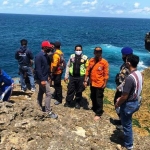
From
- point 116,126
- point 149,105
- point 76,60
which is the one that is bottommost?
point 149,105

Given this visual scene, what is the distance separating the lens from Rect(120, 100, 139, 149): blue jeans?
780 cm

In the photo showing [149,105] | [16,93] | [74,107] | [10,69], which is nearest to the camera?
[74,107]

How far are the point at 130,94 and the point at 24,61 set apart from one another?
7.59m

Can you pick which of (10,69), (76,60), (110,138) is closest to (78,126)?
(110,138)

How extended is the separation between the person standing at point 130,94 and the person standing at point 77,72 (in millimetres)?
3631

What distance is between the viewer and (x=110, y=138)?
9.02 metres

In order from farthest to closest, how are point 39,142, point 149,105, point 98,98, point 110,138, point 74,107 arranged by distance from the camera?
point 149,105, point 74,107, point 98,98, point 110,138, point 39,142

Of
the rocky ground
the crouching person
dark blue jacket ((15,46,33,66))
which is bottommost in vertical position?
the rocky ground

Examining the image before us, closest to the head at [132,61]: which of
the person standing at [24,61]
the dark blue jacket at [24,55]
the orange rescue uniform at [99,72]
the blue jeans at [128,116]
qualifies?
the blue jeans at [128,116]

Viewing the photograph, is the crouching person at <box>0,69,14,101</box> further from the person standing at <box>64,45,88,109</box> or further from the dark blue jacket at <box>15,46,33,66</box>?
the dark blue jacket at <box>15,46,33,66</box>

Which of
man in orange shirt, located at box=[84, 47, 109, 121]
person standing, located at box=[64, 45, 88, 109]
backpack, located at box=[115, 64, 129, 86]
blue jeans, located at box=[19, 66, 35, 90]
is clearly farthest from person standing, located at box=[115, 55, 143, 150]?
blue jeans, located at box=[19, 66, 35, 90]

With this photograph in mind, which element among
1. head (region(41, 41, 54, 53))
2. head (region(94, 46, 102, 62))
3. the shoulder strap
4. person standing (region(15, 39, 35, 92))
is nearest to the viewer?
the shoulder strap

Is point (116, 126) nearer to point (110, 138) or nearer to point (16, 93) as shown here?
point (110, 138)

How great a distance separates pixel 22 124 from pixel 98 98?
381cm
